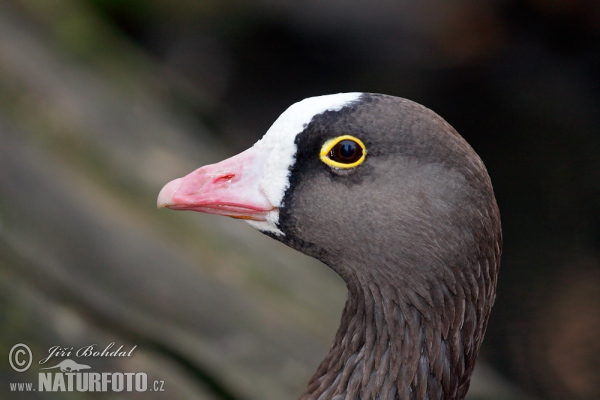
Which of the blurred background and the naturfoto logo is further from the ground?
the blurred background

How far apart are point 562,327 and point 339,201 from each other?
356 cm

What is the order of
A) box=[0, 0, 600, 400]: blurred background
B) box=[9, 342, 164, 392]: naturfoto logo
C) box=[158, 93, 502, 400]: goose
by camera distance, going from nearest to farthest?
box=[158, 93, 502, 400]: goose, box=[9, 342, 164, 392]: naturfoto logo, box=[0, 0, 600, 400]: blurred background

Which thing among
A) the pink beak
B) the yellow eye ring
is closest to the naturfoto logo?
the pink beak

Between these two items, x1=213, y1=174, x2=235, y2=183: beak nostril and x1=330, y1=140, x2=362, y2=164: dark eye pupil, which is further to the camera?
x1=213, y1=174, x2=235, y2=183: beak nostril

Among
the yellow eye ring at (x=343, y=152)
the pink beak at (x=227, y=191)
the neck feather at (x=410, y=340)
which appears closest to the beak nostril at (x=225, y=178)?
the pink beak at (x=227, y=191)

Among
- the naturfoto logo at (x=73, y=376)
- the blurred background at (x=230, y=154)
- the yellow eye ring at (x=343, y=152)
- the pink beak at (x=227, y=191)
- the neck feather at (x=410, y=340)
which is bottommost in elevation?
the naturfoto logo at (x=73, y=376)

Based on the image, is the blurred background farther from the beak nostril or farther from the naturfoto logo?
the beak nostril

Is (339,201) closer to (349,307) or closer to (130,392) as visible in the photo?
(349,307)

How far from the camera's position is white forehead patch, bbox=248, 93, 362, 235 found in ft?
7.77

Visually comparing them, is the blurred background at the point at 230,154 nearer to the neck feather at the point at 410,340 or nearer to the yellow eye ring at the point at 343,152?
the neck feather at the point at 410,340

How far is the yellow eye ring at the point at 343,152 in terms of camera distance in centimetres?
232

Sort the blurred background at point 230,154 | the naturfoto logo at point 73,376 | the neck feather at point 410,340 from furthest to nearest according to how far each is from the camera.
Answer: the blurred background at point 230,154
the naturfoto logo at point 73,376
the neck feather at point 410,340

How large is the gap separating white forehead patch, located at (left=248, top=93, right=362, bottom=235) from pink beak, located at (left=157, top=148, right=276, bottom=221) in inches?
1.0

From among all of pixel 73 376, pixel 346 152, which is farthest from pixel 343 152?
pixel 73 376
